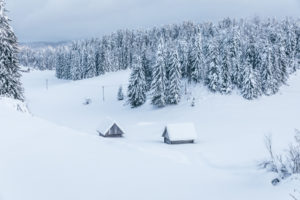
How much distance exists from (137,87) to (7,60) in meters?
42.2

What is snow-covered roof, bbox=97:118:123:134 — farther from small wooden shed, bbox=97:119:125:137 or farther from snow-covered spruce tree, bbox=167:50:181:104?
snow-covered spruce tree, bbox=167:50:181:104

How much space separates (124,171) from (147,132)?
40.5 meters

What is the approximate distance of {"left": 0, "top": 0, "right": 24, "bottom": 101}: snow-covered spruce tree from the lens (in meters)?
31.9

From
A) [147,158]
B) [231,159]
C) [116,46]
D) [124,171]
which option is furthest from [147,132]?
[116,46]

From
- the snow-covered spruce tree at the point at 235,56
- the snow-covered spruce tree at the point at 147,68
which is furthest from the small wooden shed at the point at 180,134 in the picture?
the snow-covered spruce tree at the point at 147,68

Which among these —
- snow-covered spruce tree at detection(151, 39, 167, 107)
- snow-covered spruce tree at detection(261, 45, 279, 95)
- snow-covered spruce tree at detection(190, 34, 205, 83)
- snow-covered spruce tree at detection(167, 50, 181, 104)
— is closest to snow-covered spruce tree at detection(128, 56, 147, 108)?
snow-covered spruce tree at detection(151, 39, 167, 107)

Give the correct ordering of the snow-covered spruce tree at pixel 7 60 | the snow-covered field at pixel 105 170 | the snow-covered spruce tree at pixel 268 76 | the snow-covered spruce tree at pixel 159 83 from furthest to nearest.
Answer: the snow-covered spruce tree at pixel 159 83, the snow-covered spruce tree at pixel 268 76, the snow-covered spruce tree at pixel 7 60, the snow-covered field at pixel 105 170

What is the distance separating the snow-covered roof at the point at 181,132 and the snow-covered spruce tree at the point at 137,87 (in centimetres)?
2507

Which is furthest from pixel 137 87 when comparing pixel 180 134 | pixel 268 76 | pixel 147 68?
pixel 268 76

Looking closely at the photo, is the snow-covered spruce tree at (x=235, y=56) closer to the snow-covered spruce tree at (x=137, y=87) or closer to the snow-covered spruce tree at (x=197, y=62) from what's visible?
the snow-covered spruce tree at (x=197, y=62)

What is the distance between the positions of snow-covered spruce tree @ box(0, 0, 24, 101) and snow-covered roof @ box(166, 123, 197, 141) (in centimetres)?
2238

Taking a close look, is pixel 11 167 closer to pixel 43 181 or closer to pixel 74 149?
pixel 43 181

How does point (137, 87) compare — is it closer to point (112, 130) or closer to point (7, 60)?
point (112, 130)

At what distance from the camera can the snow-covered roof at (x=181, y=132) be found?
47594mm
